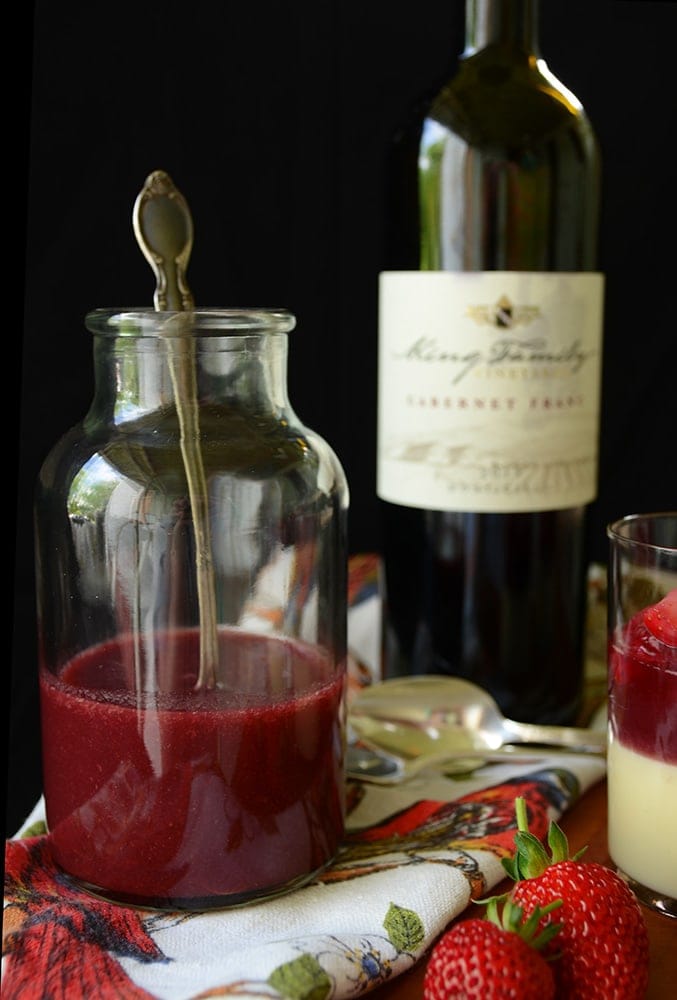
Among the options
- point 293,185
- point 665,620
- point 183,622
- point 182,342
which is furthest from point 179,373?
point 293,185

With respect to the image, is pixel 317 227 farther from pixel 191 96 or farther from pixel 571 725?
pixel 571 725

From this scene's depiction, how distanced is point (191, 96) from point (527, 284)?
39 centimetres

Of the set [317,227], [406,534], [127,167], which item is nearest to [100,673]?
[406,534]

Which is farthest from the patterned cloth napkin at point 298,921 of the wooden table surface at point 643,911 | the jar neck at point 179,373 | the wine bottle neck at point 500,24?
the wine bottle neck at point 500,24

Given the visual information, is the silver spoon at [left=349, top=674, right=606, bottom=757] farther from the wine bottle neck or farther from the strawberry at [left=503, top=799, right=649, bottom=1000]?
the wine bottle neck

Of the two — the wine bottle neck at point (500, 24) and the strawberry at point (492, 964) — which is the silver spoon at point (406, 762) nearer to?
the strawberry at point (492, 964)

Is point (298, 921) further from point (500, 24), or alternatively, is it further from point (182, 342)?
point (500, 24)

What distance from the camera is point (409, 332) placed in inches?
35.7

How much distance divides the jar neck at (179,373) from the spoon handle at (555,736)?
340 millimetres

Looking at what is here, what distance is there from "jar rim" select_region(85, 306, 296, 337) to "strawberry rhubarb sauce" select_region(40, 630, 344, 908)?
0.52 feet

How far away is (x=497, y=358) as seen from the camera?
0.89m

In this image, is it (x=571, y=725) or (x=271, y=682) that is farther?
(x=571, y=725)

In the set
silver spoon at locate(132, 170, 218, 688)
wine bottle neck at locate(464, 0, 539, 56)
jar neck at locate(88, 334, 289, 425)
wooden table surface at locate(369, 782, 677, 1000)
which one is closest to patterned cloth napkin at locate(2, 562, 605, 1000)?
wooden table surface at locate(369, 782, 677, 1000)

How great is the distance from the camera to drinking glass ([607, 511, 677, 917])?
0.67m
